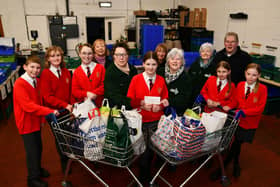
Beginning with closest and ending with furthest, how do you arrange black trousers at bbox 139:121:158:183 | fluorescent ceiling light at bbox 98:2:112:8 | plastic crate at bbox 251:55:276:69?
black trousers at bbox 139:121:158:183 → plastic crate at bbox 251:55:276:69 → fluorescent ceiling light at bbox 98:2:112:8

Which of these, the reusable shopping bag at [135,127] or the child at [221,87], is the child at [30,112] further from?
the child at [221,87]

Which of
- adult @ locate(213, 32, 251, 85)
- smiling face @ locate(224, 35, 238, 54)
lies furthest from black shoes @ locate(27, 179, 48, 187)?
smiling face @ locate(224, 35, 238, 54)

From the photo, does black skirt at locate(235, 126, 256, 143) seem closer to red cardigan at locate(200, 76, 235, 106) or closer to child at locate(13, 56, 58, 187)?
red cardigan at locate(200, 76, 235, 106)

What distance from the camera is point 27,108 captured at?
6.64ft

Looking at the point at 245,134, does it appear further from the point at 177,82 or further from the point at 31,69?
the point at 31,69

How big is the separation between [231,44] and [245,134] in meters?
1.17

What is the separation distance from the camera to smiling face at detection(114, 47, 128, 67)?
2.30 meters

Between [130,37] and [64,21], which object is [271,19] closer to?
[130,37]

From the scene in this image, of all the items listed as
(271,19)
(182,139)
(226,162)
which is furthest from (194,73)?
(271,19)

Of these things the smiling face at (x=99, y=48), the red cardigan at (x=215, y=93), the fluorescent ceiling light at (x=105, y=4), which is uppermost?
the fluorescent ceiling light at (x=105, y=4)

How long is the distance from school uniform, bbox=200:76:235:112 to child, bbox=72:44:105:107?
1268 mm

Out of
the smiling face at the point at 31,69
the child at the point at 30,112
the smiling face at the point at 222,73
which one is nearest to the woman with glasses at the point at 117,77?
the child at the point at 30,112

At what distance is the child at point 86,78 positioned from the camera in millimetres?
2461

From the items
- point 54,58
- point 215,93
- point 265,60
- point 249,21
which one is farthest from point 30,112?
point 249,21
